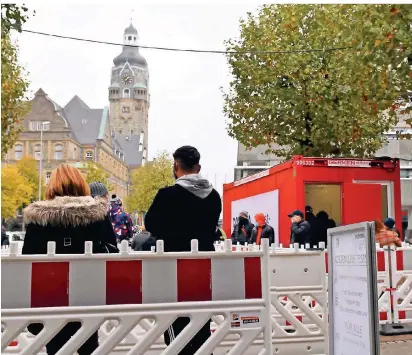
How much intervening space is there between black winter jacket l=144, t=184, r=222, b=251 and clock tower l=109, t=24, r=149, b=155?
501ft

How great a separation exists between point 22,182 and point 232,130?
149 ft

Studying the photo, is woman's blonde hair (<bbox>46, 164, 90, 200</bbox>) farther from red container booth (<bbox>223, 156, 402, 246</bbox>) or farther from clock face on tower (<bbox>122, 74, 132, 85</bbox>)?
clock face on tower (<bbox>122, 74, 132, 85</bbox>)

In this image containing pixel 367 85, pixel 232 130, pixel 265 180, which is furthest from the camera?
pixel 232 130

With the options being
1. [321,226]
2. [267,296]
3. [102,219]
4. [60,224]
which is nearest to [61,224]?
[60,224]

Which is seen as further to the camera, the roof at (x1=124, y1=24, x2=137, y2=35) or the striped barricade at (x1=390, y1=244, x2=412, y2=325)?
the roof at (x1=124, y1=24, x2=137, y2=35)

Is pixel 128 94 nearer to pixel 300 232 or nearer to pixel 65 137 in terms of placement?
pixel 65 137

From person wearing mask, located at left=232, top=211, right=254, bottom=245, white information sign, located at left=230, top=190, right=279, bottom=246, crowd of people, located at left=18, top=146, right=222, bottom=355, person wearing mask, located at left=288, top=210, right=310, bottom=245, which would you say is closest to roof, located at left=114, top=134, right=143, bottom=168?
white information sign, located at left=230, top=190, right=279, bottom=246

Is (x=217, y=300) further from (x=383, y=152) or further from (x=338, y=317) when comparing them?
(x=383, y=152)

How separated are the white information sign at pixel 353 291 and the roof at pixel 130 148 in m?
141

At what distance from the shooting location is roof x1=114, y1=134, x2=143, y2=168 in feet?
477

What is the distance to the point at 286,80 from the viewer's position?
24312 millimetres

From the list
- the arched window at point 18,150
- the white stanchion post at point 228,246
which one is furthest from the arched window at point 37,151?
the white stanchion post at point 228,246

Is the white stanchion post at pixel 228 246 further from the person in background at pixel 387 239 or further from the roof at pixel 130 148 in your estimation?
the roof at pixel 130 148

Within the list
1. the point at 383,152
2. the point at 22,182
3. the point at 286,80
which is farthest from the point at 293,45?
the point at 22,182
